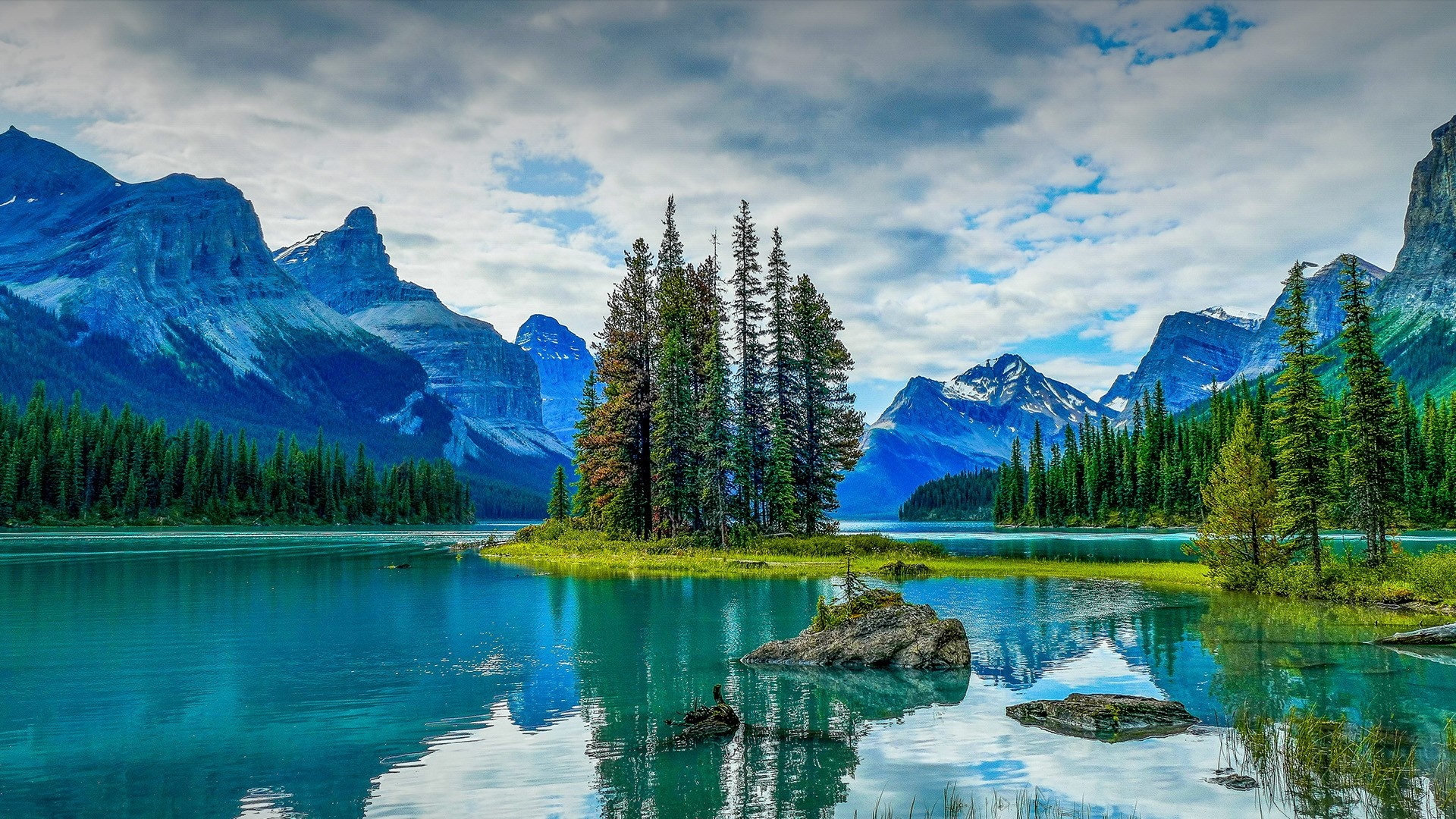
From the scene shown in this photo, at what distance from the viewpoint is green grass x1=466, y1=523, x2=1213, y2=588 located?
1799 inches

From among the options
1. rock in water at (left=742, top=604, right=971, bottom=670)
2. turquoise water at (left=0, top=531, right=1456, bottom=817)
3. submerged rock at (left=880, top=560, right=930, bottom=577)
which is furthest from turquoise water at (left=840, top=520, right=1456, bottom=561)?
rock in water at (left=742, top=604, right=971, bottom=670)

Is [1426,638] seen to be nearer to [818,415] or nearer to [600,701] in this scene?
[600,701]

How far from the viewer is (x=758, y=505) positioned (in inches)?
2562

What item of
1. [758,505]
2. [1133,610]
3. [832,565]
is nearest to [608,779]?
[1133,610]

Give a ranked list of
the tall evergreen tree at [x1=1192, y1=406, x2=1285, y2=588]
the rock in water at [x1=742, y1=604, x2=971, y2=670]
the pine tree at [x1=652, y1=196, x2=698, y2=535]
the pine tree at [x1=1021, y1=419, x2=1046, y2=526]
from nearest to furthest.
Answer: the rock in water at [x1=742, y1=604, x2=971, y2=670], the tall evergreen tree at [x1=1192, y1=406, x2=1285, y2=588], the pine tree at [x1=652, y1=196, x2=698, y2=535], the pine tree at [x1=1021, y1=419, x2=1046, y2=526]

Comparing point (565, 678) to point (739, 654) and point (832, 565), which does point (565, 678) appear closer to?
point (739, 654)

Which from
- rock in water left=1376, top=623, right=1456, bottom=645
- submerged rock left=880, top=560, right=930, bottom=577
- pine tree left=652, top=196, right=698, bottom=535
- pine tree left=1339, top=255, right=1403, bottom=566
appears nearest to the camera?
rock in water left=1376, top=623, right=1456, bottom=645

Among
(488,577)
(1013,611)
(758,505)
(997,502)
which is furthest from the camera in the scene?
(997,502)

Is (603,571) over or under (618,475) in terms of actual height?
under

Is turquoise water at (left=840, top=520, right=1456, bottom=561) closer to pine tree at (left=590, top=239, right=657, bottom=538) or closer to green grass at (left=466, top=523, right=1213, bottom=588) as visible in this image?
green grass at (left=466, top=523, right=1213, bottom=588)

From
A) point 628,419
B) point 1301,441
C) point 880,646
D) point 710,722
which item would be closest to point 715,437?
point 628,419

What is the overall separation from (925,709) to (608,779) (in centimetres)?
757

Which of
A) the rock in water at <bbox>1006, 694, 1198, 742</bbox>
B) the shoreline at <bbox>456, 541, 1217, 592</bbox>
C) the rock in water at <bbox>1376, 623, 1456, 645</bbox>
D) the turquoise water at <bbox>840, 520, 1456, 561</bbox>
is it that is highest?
the rock in water at <bbox>1006, 694, 1198, 742</bbox>

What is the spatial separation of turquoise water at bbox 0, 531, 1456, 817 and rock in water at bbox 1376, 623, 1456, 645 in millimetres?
1427
